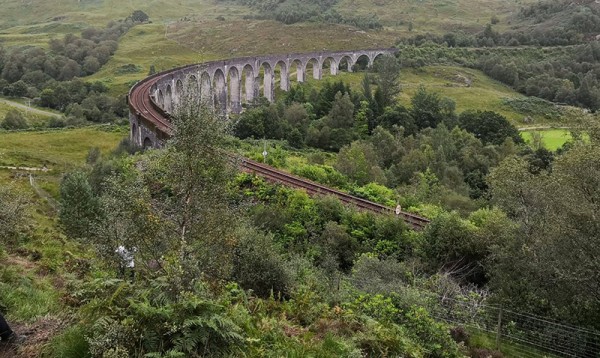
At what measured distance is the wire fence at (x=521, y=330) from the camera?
12062 mm

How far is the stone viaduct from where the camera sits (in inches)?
1653

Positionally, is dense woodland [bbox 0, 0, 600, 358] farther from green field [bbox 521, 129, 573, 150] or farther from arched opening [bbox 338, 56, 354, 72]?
arched opening [bbox 338, 56, 354, 72]

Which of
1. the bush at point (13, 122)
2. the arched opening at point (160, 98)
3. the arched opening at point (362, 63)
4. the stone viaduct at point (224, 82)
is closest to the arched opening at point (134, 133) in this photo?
the stone viaduct at point (224, 82)

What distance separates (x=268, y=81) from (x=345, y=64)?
2623cm

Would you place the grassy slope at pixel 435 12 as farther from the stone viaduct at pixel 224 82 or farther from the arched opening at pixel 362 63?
the stone viaduct at pixel 224 82

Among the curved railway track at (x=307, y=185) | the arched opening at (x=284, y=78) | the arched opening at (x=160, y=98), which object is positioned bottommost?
the arched opening at (x=284, y=78)

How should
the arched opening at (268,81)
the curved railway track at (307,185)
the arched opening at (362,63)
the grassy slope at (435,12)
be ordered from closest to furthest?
the curved railway track at (307,185), the arched opening at (268,81), the arched opening at (362,63), the grassy slope at (435,12)

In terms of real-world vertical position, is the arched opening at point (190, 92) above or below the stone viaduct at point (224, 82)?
above

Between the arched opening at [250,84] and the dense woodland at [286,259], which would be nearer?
the dense woodland at [286,259]

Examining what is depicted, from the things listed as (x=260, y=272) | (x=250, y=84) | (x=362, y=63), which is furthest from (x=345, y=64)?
(x=260, y=272)

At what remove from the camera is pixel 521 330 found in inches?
515

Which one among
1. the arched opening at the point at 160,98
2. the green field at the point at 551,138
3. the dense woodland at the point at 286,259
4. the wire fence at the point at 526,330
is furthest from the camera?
the arched opening at the point at 160,98

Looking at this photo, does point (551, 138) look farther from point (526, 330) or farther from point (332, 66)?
point (526, 330)

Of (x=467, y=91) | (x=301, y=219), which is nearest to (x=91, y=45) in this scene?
(x=467, y=91)
